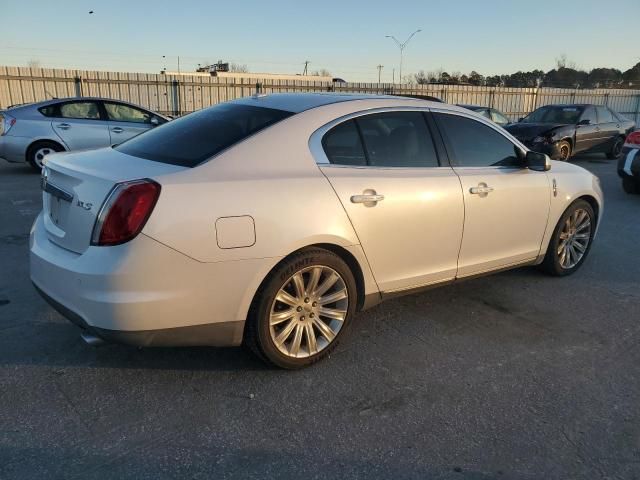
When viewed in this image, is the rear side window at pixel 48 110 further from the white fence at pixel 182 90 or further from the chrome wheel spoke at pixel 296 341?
the white fence at pixel 182 90

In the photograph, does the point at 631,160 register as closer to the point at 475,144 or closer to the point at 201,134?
the point at 475,144

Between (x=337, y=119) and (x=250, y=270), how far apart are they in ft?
3.85

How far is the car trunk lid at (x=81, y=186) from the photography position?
276cm

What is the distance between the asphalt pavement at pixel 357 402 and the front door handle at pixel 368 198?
97 cm

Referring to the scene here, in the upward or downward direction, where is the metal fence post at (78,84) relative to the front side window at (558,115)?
upward

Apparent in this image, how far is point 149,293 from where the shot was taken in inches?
105

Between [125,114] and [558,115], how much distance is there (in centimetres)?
1066

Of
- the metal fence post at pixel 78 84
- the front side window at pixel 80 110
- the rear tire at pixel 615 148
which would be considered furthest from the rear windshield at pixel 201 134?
the metal fence post at pixel 78 84

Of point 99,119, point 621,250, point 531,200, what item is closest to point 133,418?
point 531,200

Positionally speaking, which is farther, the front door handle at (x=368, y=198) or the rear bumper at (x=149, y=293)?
the front door handle at (x=368, y=198)

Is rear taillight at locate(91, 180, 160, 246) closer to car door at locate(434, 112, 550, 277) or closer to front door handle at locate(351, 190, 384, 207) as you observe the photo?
front door handle at locate(351, 190, 384, 207)

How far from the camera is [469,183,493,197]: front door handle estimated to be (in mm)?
3937

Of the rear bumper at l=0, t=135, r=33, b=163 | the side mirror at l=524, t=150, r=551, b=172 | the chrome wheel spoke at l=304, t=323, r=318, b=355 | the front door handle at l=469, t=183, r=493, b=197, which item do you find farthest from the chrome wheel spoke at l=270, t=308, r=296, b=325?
the rear bumper at l=0, t=135, r=33, b=163

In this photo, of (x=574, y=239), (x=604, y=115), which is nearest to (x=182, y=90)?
(x=604, y=115)
